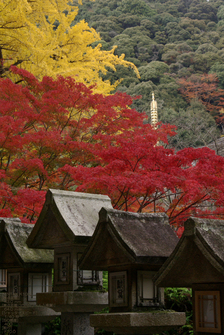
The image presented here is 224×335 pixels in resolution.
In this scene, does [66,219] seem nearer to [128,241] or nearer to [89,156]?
[128,241]

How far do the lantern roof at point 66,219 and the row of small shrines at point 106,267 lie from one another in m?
0.02

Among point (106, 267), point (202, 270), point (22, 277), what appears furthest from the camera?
point (22, 277)

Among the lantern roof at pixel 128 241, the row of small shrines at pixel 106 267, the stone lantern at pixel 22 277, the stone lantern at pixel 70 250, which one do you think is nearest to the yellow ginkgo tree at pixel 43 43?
the stone lantern at pixel 22 277

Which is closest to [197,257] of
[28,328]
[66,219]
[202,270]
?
[202,270]

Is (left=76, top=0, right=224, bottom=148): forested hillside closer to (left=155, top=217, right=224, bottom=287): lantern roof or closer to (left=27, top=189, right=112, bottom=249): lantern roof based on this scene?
(left=27, top=189, right=112, bottom=249): lantern roof

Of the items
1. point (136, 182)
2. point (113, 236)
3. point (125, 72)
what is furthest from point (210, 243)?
point (125, 72)

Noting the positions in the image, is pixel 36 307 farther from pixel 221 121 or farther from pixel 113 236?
pixel 221 121

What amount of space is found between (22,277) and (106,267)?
8.78 feet

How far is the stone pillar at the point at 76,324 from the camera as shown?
8.63 metres

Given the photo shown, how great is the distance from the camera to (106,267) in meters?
7.84

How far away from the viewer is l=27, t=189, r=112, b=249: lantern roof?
26.3 ft

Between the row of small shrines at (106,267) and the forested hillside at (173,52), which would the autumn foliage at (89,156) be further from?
the forested hillside at (173,52)

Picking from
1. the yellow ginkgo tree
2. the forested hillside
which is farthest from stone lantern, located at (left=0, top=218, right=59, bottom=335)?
the forested hillside

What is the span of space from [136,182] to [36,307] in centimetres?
365
